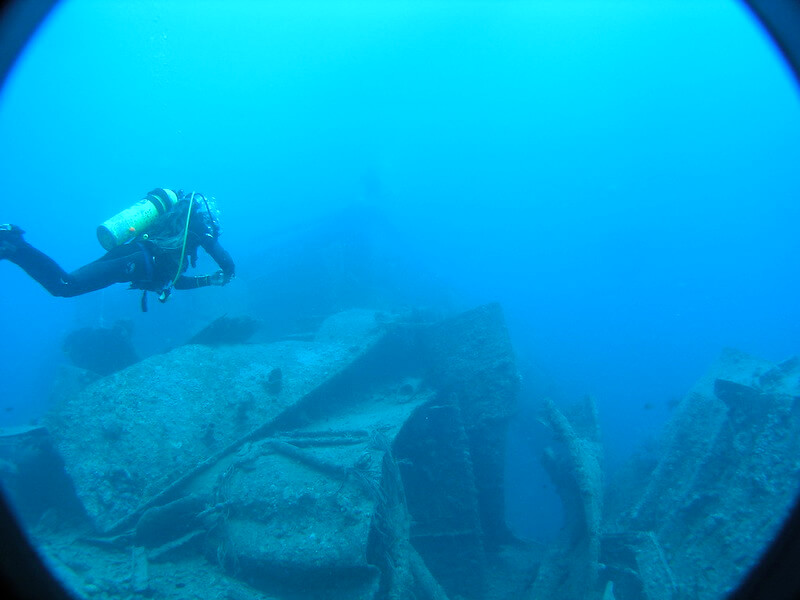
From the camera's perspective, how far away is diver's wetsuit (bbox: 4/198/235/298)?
15.8ft

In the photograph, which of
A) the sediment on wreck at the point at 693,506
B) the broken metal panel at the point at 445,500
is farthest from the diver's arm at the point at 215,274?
the sediment on wreck at the point at 693,506

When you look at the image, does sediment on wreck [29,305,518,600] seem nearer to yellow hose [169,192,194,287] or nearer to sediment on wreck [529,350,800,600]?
sediment on wreck [529,350,800,600]

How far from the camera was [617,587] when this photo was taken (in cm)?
560

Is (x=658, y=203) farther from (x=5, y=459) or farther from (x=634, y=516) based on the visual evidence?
(x=5, y=459)

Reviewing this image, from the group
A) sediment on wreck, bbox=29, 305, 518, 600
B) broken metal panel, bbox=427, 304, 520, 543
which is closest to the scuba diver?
sediment on wreck, bbox=29, 305, 518, 600

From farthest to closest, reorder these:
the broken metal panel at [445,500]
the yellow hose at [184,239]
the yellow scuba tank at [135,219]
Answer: the broken metal panel at [445,500] < the yellow hose at [184,239] < the yellow scuba tank at [135,219]

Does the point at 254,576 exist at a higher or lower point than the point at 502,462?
higher

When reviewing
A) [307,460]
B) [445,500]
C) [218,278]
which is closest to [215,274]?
[218,278]

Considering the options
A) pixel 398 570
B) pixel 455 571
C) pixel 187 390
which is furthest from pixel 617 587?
pixel 187 390

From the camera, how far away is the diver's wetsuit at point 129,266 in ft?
15.8

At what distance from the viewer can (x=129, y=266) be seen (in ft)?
17.4

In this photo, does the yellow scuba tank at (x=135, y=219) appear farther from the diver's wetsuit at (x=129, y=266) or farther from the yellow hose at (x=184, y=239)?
the yellow hose at (x=184, y=239)

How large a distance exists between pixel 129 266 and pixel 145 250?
313mm

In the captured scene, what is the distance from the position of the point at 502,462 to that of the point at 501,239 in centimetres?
5430
